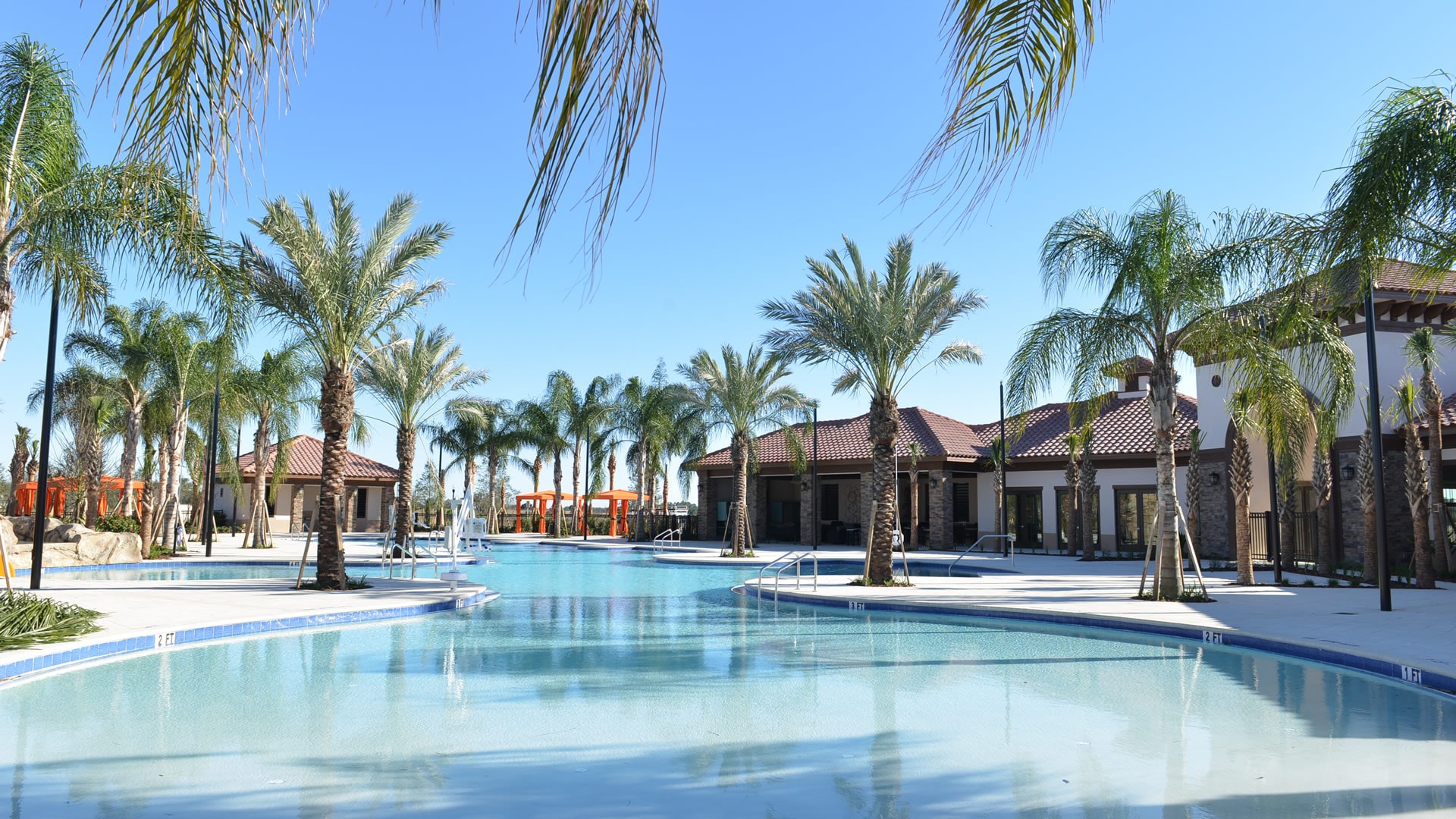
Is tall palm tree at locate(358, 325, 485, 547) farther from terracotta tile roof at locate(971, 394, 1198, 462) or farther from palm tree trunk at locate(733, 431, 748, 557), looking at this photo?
terracotta tile roof at locate(971, 394, 1198, 462)

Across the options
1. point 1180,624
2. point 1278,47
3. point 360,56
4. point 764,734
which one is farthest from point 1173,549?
point 360,56

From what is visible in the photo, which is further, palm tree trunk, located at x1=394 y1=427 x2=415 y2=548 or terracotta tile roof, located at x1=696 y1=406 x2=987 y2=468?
terracotta tile roof, located at x1=696 y1=406 x2=987 y2=468

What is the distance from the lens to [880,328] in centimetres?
1720

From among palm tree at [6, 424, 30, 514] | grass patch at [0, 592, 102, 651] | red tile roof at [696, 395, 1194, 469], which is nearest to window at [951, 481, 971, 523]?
red tile roof at [696, 395, 1194, 469]

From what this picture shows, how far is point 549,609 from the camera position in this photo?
14.7 meters

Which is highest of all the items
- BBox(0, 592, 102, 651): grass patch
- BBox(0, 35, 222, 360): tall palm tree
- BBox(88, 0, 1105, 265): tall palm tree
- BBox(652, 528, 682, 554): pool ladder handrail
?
BBox(0, 35, 222, 360): tall palm tree

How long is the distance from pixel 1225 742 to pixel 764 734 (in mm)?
3189

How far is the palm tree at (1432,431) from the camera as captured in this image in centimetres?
1673

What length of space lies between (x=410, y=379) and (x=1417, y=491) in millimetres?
22254

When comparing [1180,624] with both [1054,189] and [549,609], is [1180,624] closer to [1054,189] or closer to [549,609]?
[549,609]

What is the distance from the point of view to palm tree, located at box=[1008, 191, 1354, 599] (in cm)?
1377

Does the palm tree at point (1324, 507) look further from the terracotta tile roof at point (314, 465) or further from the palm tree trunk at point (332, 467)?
the terracotta tile roof at point (314, 465)

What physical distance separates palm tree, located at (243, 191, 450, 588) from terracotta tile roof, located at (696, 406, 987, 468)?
1964 cm

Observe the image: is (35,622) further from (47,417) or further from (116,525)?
(116,525)
